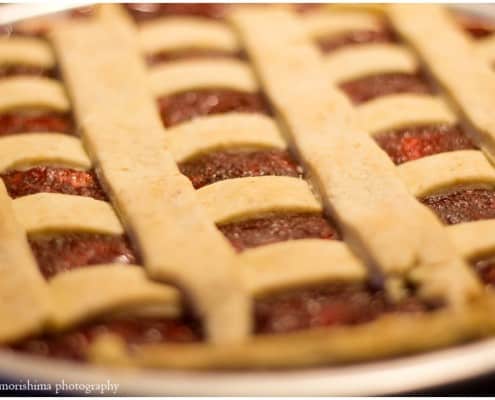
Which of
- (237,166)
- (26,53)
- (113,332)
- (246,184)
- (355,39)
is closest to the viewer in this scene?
(113,332)

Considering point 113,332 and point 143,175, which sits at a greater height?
point 143,175

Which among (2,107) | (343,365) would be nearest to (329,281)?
(343,365)

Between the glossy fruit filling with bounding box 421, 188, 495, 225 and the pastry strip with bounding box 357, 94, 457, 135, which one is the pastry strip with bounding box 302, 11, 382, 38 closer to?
the pastry strip with bounding box 357, 94, 457, 135

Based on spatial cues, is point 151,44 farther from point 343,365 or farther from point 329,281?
point 343,365

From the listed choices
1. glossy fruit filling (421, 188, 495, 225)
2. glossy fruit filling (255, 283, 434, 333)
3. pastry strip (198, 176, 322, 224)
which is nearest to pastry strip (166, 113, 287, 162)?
pastry strip (198, 176, 322, 224)

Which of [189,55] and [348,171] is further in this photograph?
[189,55]

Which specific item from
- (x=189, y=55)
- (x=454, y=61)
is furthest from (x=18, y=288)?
(x=454, y=61)

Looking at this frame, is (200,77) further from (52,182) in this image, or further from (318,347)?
(318,347)
